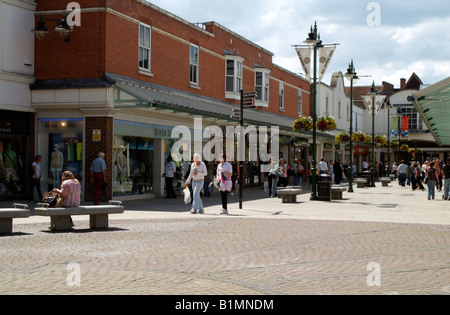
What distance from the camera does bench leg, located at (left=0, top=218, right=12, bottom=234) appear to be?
11773 millimetres

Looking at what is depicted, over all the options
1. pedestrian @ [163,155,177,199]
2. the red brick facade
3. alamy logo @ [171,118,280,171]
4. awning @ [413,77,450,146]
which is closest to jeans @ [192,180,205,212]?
alamy logo @ [171,118,280,171]

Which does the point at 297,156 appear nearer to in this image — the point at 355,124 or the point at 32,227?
the point at 355,124

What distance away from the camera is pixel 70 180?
41.1ft

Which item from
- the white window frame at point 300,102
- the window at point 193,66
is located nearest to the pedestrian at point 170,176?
the window at point 193,66

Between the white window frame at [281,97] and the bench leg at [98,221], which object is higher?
the white window frame at [281,97]

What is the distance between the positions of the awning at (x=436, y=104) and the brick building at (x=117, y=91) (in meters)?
8.29

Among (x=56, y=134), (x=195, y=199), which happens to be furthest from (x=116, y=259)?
(x=56, y=134)

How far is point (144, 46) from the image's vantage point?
2286 centimetres

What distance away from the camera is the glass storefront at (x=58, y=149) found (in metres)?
20.8

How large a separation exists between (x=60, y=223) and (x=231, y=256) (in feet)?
16.0

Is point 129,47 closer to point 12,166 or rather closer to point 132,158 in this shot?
point 132,158

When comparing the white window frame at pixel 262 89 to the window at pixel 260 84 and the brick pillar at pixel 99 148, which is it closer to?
the window at pixel 260 84

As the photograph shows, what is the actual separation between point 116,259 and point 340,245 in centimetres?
418
